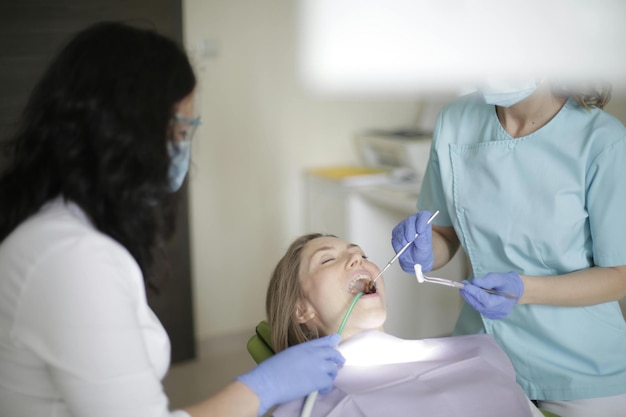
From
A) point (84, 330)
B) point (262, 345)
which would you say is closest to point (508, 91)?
point (262, 345)

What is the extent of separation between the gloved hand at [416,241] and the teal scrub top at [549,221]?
9cm

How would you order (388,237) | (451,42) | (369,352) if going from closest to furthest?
(369,352) < (388,237) < (451,42)

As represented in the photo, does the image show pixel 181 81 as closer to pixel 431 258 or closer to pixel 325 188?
pixel 431 258

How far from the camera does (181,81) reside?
0.93 meters

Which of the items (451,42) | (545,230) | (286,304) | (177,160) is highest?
(451,42)

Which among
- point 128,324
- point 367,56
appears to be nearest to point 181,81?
point 128,324

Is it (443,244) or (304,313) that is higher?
(443,244)

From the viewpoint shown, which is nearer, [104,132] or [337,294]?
[104,132]

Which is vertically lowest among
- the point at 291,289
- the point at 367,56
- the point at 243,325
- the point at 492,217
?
the point at 243,325

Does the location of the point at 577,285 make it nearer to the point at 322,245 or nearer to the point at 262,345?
the point at 322,245

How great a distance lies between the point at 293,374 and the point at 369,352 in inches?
A: 13.1

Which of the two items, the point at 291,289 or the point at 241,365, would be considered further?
the point at 241,365

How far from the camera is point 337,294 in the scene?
142cm

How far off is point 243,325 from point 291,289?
1699 millimetres
